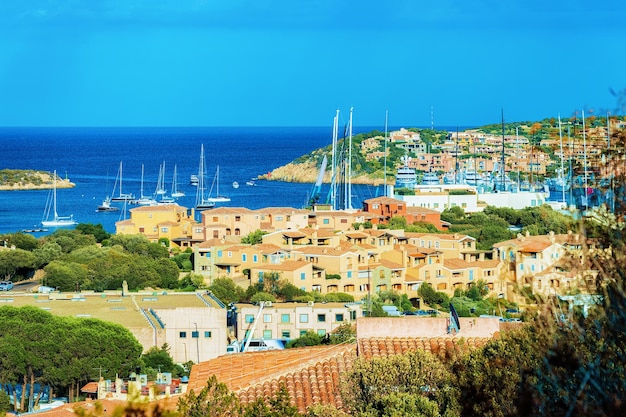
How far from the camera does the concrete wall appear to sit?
33.0 feet

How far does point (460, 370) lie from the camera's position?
753 cm

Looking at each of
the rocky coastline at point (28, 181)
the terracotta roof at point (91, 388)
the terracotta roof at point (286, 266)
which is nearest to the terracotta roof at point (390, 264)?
the terracotta roof at point (286, 266)

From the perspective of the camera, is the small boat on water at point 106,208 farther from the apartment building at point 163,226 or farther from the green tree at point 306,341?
the green tree at point 306,341

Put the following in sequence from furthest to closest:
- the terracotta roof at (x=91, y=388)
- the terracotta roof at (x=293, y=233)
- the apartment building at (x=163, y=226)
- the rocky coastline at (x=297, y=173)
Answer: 1. the rocky coastline at (x=297, y=173)
2. the apartment building at (x=163, y=226)
3. the terracotta roof at (x=293, y=233)
4. the terracotta roof at (x=91, y=388)

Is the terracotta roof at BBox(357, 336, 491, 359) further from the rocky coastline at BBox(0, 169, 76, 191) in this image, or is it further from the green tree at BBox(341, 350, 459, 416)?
the rocky coastline at BBox(0, 169, 76, 191)

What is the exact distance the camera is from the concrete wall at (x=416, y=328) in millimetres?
10062

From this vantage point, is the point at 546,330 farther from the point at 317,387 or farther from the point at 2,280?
the point at 2,280

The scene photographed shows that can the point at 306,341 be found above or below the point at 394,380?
below

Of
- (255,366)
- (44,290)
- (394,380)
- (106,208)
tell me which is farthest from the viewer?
(106,208)

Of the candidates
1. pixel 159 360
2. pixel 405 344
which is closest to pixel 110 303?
pixel 159 360

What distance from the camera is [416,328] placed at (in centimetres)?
1017

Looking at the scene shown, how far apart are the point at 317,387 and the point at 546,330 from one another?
4.24 meters

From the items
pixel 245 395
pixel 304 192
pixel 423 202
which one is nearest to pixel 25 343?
pixel 245 395

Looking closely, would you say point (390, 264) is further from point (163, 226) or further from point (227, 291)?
point (163, 226)
